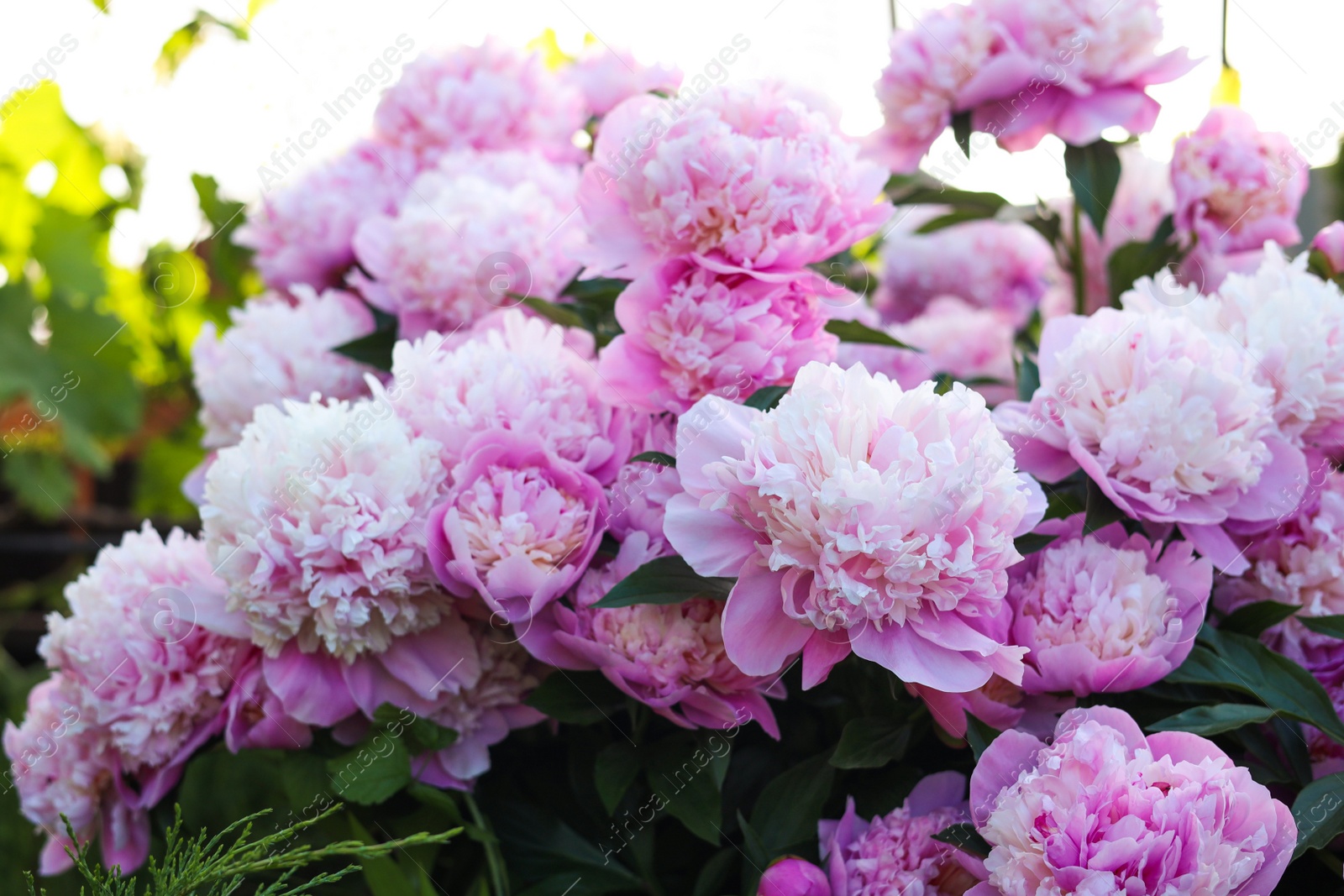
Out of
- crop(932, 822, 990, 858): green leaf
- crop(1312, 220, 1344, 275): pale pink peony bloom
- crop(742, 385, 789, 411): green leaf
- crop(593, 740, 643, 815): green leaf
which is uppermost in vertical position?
crop(742, 385, 789, 411): green leaf

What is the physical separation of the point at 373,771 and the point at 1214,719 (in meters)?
0.38

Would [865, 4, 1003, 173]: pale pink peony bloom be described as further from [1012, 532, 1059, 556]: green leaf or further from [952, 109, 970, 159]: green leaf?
[1012, 532, 1059, 556]: green leaf

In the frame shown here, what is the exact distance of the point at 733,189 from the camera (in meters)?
0.47

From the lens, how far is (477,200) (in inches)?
25.8

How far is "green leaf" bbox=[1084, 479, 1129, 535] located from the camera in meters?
0.47

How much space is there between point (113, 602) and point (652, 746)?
0.99 ft

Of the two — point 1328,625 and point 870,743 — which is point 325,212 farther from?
point 1328,625

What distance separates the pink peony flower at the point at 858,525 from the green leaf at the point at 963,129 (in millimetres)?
314

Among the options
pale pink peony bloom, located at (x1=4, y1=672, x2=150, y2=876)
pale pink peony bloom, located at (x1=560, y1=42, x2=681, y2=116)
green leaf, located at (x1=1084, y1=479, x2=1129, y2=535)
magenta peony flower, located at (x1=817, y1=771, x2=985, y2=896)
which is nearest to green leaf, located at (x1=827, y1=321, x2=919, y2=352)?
green leaf, located at (x1=1084, y1=479, x2=1129, y2=535)

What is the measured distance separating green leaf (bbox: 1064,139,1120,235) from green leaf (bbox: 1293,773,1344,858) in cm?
37

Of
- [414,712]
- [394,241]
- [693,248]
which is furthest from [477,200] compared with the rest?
[414,712]

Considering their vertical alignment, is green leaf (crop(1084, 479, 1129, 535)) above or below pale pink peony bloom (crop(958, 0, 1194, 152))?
below

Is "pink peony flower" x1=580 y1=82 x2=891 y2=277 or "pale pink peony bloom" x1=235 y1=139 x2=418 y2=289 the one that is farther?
"pale pink peony bloom" x1=235 y1=139 x2=418 y2=289

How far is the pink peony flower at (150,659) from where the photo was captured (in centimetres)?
54
